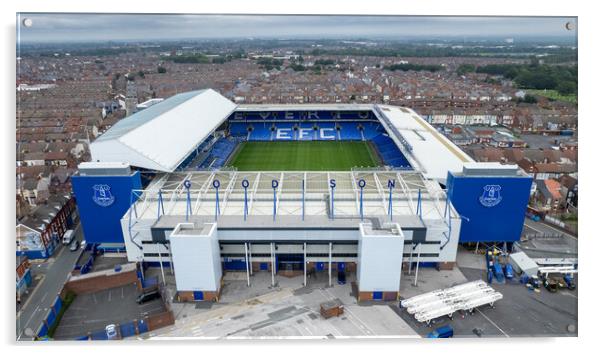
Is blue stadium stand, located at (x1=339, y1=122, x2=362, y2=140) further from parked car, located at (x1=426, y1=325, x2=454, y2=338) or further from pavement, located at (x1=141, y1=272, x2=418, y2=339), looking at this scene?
parked car, located at (x1=426, y1=325, x2=454, y2=338)

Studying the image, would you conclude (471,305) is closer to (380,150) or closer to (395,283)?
(395,283)

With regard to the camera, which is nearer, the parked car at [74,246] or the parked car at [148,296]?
the parked car at [148,296]

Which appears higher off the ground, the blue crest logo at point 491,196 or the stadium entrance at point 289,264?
the blue crest logo at point 491,196

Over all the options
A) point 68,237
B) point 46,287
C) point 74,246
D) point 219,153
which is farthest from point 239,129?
point 46,287

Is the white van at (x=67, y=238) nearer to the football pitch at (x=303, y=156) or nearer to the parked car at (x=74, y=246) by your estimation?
the parked car at (x=74, y=246)

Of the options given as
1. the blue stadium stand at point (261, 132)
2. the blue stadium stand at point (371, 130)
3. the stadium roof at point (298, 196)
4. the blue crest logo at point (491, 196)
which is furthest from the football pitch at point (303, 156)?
the blue crest logo at point (491, 196)

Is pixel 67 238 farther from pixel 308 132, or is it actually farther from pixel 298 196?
pixel 308 132
